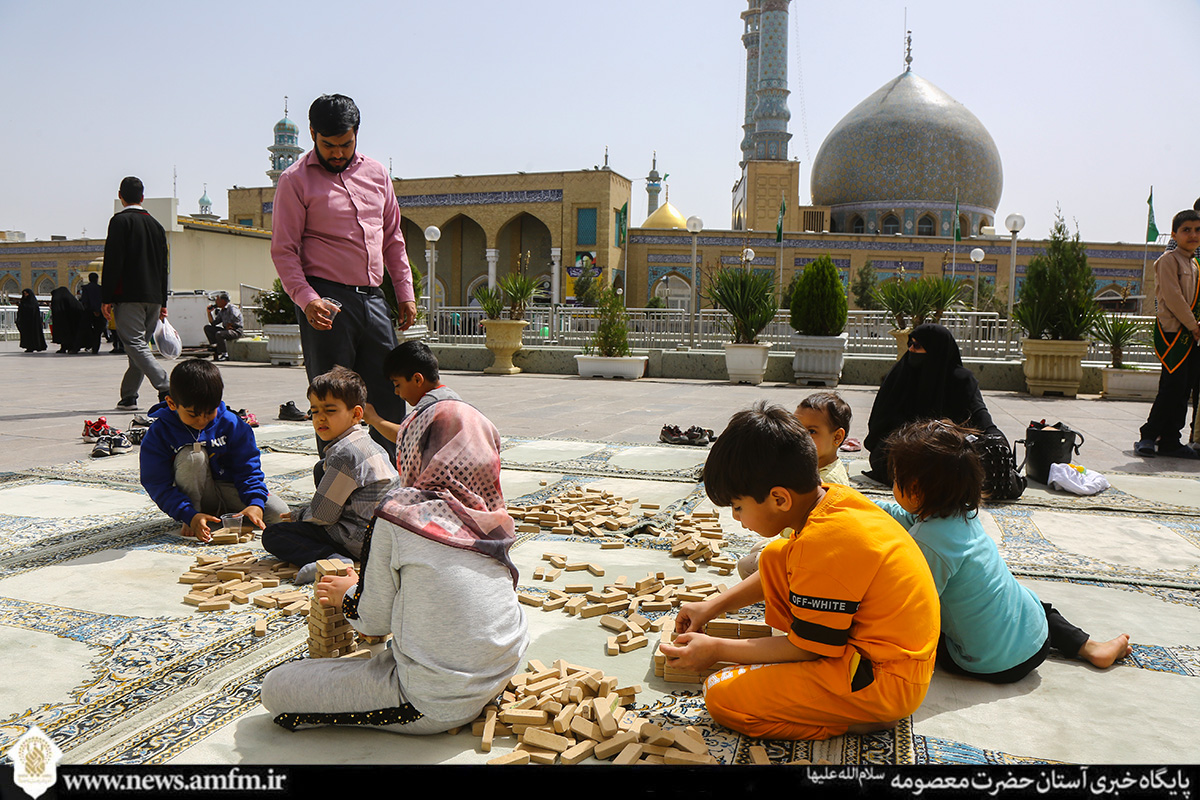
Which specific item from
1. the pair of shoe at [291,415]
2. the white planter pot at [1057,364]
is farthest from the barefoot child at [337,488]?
the white planter pot at [1057,364]

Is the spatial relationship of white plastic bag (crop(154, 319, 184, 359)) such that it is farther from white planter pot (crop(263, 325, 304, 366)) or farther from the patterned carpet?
white planter pot (crop(263, 325, 304, 366))

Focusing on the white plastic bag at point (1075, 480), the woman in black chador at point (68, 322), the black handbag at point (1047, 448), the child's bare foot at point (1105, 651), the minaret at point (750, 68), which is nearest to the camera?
the child's bare foot at point (1105, 651)

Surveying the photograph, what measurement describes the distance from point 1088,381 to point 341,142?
1013 cm

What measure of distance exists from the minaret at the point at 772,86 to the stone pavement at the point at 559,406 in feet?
93.5

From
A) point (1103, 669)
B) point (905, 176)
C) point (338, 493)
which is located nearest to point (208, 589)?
point (338, 493)

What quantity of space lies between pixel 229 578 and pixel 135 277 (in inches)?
164

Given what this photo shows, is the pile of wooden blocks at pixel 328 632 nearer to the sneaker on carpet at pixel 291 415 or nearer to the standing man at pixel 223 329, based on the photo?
the sneaker on carpet at pixel 291 415

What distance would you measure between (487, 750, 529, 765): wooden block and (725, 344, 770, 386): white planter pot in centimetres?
959

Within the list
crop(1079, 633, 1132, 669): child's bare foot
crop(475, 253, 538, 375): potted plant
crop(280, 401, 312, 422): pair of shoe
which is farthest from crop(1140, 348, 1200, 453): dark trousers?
crop(475, 253, 538, 375): potted plant

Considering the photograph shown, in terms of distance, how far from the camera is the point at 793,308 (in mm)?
11070

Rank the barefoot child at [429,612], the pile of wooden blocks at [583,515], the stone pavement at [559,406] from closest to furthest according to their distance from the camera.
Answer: the barefoot child at [429,612], the pile of wooden blocks at [583,515], the stone pavement at [559,406]

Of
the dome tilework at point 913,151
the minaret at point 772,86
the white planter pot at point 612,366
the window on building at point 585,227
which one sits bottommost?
the white planter pot at point 612,366

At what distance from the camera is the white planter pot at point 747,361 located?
10.8m

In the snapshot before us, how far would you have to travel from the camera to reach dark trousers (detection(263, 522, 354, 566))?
8.93ft
